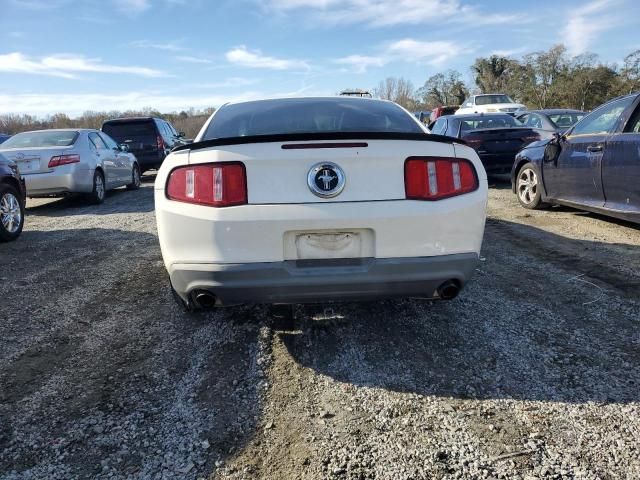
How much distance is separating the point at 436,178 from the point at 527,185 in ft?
18.1

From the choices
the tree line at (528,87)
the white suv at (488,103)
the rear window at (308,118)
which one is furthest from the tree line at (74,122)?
the rear window at (308,118)

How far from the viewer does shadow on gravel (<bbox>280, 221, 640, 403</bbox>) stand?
2.59 meters

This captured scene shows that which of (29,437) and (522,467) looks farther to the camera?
(29,437)

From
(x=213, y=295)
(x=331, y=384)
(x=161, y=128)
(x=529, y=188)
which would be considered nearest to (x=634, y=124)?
(x=529, y=188)

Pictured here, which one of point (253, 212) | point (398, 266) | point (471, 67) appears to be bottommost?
point (398, 266)

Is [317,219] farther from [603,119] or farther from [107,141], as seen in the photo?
[107,141]

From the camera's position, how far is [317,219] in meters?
2.57

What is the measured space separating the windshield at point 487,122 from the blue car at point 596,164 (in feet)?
10.8

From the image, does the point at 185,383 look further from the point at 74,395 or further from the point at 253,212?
the point at 253,212

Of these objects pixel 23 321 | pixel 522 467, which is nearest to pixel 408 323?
pixel 522 467

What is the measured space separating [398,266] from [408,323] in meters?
0.88

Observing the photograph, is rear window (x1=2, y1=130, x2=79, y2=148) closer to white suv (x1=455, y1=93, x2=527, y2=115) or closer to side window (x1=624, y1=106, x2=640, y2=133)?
side window (x1=624, y1=106, x2=640, y2=133)

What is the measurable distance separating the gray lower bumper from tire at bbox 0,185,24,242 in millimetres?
4834

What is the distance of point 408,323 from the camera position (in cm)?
339
